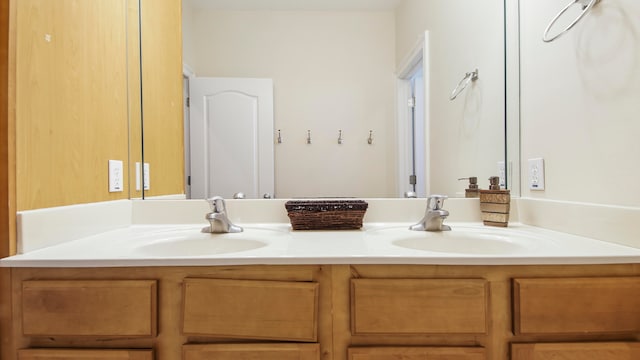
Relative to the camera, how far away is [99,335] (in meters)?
0.70

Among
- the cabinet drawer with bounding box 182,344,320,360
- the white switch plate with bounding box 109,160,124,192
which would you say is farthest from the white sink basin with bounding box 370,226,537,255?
the white switch plate with bounding box 109,160,124,192

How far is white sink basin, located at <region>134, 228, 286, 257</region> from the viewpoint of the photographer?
1.02 meters

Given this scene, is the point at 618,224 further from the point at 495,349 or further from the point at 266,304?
the point at 266,304

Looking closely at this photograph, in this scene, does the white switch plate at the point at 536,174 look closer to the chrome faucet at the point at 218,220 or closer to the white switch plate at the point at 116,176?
the chrome faucet at the point at 218,220

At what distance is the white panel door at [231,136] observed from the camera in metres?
1.31

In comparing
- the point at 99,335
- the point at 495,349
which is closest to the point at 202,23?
the point at 99,335

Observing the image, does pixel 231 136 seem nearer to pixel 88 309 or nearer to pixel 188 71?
pixel 188 71

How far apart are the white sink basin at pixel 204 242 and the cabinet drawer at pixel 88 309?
1.00 ft

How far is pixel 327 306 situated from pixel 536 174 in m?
0.92

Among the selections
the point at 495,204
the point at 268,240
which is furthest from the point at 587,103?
the point at 268,240

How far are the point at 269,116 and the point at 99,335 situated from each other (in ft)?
3.01

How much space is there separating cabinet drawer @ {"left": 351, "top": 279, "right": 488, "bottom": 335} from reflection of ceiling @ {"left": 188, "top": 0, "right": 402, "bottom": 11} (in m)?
1.14

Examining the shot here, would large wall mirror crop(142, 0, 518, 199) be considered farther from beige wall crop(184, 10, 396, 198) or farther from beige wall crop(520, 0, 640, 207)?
beige wall crop(520, 0, 640, 207)

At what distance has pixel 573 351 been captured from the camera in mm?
692
